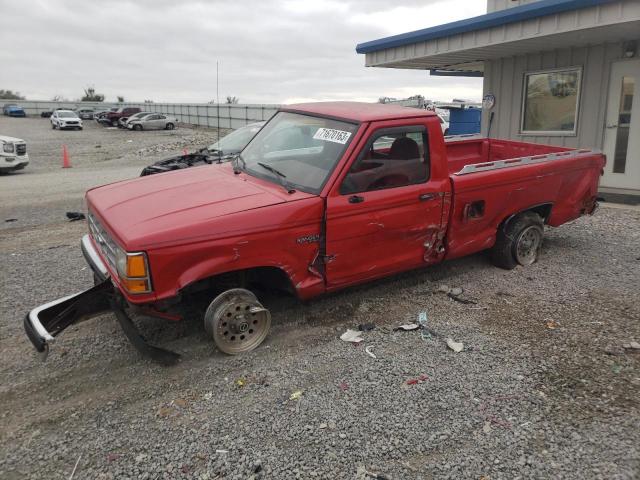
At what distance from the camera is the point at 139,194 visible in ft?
13.8

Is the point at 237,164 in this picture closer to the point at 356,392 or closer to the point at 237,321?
the point at 237,321

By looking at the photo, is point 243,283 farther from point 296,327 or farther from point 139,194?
point 139,194

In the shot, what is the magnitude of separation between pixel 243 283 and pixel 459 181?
90.1 inches

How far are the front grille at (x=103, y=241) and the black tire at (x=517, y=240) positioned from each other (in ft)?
13.2

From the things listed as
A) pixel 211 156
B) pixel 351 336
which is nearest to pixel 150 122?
pixel 211 156

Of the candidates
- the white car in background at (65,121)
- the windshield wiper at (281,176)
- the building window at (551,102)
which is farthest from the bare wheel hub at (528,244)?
the white car in background at (65,121)

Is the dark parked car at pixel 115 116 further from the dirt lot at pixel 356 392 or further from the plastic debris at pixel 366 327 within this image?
the plastic debris at pixel 366 327

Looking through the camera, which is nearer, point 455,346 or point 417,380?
point 417,380

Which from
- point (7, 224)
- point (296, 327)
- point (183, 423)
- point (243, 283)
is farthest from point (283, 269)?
point (7, 224)

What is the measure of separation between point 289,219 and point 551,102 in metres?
8.56

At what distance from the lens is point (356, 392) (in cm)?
340

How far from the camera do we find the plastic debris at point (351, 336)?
409 centimetres

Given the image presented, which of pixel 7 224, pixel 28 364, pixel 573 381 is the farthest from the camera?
pixel 7 224

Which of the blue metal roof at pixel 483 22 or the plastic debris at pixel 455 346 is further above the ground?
the blue metal roof at pixel 483 22
